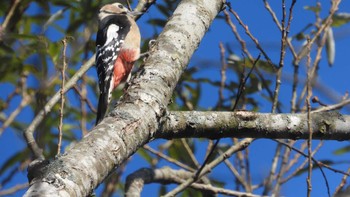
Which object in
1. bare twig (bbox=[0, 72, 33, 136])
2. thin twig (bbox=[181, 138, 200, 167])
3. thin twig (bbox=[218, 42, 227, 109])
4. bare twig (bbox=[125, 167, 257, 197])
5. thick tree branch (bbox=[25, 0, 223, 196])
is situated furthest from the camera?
thin twig (bbox=[218, 42, 227, 109])

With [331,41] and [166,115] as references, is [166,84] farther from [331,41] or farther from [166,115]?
[331,41]

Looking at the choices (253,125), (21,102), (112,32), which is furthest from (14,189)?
(253,125)

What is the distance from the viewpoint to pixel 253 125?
2.22 meters

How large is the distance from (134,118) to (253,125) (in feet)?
1.79

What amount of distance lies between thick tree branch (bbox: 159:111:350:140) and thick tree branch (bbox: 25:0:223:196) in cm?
14

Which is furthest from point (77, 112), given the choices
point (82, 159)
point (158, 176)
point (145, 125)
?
point (82, 159)

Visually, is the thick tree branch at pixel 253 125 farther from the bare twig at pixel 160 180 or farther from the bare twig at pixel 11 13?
the bare twig at pixel 11 13

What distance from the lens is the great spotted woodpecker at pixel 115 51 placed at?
12.8 ft

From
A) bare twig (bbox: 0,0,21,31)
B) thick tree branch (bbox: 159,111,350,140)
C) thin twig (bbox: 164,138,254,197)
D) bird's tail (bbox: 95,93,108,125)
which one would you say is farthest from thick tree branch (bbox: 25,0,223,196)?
bare twig (bbox: 0,0,21,31)

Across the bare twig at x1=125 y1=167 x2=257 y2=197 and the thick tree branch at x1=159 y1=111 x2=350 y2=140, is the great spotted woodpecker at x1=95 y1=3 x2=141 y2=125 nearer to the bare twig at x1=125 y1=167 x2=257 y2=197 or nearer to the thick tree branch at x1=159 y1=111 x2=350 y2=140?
the bare twig at x1=125 y1=167 x2=257 y2=197

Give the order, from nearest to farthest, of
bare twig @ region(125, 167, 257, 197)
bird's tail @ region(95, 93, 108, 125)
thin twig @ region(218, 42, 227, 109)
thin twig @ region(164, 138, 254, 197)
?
thin twig @ region(164, 138, 254, 197)
bare twig @ region(125, 167, 257, 197)
bird's tail @ region(95, 93, 108, 125)
thin twig @ region(218, 42, 227, 109)

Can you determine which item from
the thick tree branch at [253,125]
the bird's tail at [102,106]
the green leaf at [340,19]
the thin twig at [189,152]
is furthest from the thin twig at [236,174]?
the thick tree branch at [253,125]

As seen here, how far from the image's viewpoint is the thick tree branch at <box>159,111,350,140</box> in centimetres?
219

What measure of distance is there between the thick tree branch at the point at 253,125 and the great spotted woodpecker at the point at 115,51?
146 cm
